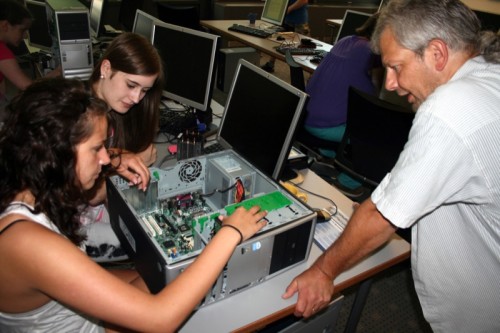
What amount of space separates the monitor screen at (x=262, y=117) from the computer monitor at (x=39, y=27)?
7.04 ft

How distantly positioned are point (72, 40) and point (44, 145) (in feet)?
4.86

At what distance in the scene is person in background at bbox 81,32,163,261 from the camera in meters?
1.42

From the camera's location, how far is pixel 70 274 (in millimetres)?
772

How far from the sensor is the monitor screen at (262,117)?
126 centimetres

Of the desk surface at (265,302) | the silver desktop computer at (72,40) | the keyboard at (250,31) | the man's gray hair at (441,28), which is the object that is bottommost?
the desk surface at (265,302)

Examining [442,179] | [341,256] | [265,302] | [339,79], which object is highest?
[442,179]

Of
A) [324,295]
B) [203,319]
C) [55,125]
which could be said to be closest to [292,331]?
[324,295]

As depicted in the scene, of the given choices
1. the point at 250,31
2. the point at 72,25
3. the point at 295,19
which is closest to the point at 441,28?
the point at 72,25

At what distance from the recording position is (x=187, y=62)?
1.85 metres

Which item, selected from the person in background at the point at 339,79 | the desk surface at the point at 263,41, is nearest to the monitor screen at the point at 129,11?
the desk surface at the point at 263,41

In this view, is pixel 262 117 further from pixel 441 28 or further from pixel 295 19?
pixel 295 19

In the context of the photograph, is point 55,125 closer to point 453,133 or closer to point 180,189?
point 180,189

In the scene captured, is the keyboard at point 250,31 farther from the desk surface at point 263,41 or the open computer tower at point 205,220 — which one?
the open computer tower at point 205,220

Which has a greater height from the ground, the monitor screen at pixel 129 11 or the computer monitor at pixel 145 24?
the computer monitor at pixel 145 24
